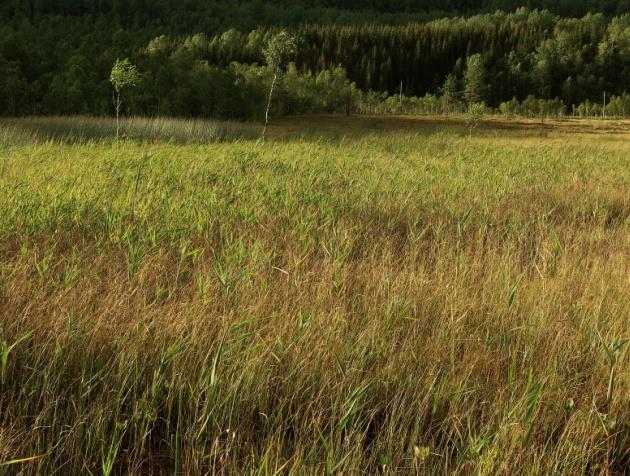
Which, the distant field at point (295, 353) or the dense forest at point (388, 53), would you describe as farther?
the dense forest at point (388, 53)

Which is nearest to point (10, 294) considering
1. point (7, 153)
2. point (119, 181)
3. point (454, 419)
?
point (454, 419)

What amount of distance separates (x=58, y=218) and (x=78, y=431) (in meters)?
2.93

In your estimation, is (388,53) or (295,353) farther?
(388,53)

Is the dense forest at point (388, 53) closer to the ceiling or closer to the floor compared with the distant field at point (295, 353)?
closer to the ceiling

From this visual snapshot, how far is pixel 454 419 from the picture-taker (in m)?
1.90

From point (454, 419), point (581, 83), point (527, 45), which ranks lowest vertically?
point (454, 419)

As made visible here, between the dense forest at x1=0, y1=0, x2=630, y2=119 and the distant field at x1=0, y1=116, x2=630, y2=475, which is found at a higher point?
the dense forest at x1=0, y1=0, x2=630, y2=119

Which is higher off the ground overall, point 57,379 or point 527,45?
point 527,45

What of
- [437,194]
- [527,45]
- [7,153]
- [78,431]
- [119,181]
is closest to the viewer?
[78,431]

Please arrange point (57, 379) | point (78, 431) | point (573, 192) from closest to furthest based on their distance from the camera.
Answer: point (78, 431) < point (57, 379) < point (573, 192)

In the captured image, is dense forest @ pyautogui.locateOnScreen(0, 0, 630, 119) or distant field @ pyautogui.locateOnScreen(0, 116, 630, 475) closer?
distant field @ pyautogui.locateOnScreen(0, 116, 630, 475)

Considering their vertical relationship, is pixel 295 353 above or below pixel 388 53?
below

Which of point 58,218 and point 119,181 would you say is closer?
point 58,218

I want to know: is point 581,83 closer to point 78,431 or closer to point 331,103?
point 331,103
